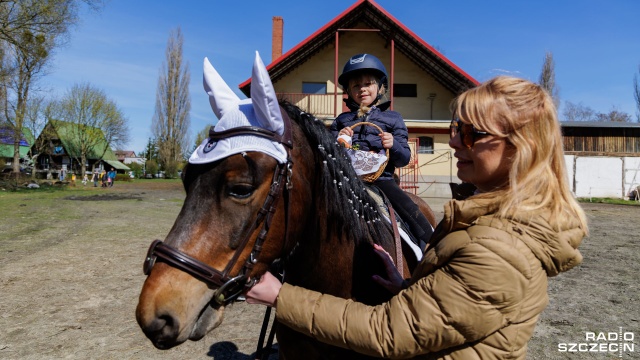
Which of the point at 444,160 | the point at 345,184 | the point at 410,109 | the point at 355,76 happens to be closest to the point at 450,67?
the point at 410,109

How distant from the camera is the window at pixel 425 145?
22141mm

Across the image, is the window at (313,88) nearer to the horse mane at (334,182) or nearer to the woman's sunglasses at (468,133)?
the horse mane at (334,182)

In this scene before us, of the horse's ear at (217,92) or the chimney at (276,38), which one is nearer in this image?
the horse's ear at (217,92)

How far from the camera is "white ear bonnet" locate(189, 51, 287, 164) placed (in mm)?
1475

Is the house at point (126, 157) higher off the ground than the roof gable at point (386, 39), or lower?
lower

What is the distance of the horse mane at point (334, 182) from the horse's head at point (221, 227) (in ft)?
0.76

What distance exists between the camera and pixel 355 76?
3.08 m

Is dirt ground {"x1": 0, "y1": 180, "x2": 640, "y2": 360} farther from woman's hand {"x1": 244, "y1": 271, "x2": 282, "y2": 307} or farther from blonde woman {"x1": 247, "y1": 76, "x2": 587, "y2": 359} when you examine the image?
blonde woman {"x1": 247, "y1": 76, "x2": 587, "y2": 359}

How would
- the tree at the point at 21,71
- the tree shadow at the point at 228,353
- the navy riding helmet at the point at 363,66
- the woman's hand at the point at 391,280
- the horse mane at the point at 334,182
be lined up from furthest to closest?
the tree at the point at 21,71 < the tree shadow at the point at 228,353 < the navy riding helmet at the point at 363,66 < the horse mane at the point at 334,182 < the woman's hand at the point at 391,280

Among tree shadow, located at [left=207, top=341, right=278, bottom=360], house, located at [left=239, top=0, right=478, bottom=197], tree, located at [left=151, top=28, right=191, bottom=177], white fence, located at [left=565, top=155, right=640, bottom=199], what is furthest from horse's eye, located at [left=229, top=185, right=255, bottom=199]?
tree, located at [left=151, top=28, right=191, bottom=177]

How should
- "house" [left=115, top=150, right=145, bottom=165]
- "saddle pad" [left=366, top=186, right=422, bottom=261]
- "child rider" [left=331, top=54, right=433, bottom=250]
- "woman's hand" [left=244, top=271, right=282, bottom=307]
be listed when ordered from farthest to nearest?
"house" [left=115, top=150, right=145, bottom=165], "child rider" [left=331, top=54, right=433, bottom=250], "saddle pad" [left=366, top=186, right=422, bottom=261], "woman's hand" [left=244, top=271, right=282, bottom=307]

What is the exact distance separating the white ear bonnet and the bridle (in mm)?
30

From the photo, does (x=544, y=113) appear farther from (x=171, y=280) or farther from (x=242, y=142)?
(x=171, y=280)

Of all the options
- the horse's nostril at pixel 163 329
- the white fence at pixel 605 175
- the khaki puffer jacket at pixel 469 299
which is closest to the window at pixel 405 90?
the white fence at pixel 605 175
